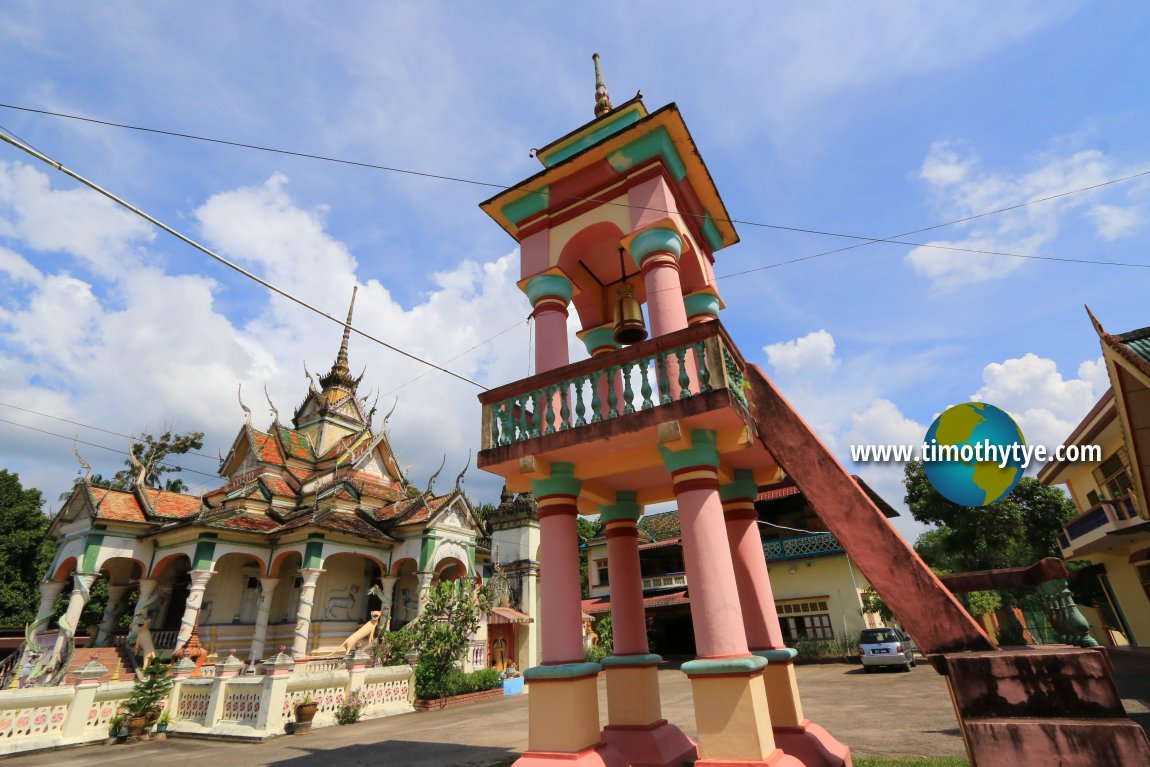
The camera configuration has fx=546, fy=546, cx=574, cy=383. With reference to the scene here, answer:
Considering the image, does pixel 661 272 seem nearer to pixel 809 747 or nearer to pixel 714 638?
pixel 714 638

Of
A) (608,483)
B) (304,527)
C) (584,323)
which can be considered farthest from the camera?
(304,527)

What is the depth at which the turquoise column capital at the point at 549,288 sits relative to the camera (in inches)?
278

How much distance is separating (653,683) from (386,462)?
889 inches

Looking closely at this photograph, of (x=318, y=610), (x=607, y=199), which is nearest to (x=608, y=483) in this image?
(x=607, y=199)

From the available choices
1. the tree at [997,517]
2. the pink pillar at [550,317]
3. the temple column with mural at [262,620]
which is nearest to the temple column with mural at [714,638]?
the pink pillar at [550,317]

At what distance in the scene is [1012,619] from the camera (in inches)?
187

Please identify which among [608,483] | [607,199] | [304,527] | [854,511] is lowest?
[854,511]

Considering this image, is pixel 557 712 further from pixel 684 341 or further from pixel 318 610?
pixel 318 610

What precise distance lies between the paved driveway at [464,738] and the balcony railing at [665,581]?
1637 cm

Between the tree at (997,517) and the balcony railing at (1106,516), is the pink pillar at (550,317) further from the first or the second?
the tree at (997,517)

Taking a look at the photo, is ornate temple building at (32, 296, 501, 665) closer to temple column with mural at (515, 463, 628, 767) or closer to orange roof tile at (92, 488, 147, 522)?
orange roof tile at (92, 488, 147, 522)

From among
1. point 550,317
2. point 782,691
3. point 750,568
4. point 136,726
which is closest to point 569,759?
point 782,691

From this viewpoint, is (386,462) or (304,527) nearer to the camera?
(304,527)

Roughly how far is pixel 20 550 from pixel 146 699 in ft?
88.7
